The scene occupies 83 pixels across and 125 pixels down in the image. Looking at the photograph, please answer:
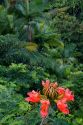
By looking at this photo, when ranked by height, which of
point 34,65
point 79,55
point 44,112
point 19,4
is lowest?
point 79,55

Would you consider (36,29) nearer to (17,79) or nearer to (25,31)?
(25,31)

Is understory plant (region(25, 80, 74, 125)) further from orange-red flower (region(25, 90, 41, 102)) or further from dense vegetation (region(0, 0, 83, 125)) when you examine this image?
dense vegetation (region(0, 0, 83, 125))

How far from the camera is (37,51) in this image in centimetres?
1035

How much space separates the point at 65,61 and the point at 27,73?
325cm

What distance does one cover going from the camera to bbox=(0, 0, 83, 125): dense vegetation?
7117 millimetres

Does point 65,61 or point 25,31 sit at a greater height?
point 25,31

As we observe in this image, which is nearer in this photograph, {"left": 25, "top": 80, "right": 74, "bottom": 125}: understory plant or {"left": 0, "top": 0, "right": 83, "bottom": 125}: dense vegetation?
{"left": 25, "top": 80, "right": 74, "bottom": 125}: understory plant

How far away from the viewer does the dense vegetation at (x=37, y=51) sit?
7117 mm

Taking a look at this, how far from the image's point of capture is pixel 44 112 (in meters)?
3.77

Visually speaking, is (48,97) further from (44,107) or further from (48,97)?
(44,107)

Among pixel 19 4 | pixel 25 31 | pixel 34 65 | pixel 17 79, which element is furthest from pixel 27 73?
pixel 19 4

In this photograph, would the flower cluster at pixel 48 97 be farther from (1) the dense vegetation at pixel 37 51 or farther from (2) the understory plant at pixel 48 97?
(1) the dense vegetation at pixel 37 51

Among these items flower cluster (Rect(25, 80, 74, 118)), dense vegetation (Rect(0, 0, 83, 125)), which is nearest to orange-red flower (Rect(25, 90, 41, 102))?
flower cluster (Rect(25, 80, 74, 118))

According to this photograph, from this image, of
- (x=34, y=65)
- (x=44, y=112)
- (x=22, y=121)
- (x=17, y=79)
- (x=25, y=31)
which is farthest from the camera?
(x=25, y=31)
